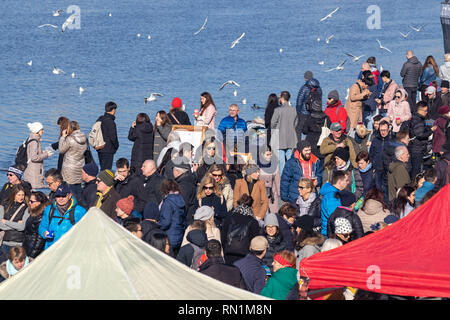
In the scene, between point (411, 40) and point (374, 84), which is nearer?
point (374, 84)

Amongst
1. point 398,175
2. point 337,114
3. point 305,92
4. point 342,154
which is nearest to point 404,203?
point 398,175

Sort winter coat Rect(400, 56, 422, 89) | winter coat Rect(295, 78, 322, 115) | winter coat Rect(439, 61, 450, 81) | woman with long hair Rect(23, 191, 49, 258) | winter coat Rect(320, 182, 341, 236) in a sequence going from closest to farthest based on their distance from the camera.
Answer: woman with long hair Rect(23, 191, 49, 258) → winter coat Rect(320, 182, 341, 236) → winter coat Rect(295, 78, 322, 115) → winter coat Rect(400, 56, 422, 89) → winter coat Rect(439, 61, 450, 81)

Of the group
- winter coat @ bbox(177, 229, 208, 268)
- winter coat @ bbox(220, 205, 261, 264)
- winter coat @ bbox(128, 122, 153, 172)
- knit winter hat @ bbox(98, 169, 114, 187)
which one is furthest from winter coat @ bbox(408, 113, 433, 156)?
winter coat @ bbox(177, 229, 208, 268)

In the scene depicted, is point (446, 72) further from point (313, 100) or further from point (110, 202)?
point (110, 202)

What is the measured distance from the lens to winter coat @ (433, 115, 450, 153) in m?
16.2

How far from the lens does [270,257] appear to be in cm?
1082

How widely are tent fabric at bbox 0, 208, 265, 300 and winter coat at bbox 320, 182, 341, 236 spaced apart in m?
4.29

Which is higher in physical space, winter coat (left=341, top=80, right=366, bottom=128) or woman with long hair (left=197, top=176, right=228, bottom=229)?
winter coat (left=341, top=80, right=366, bottom=128)

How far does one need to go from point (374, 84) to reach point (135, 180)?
913 centimetres

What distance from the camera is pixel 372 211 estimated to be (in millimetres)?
11578

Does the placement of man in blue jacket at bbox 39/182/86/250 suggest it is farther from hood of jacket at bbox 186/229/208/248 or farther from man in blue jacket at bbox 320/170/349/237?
man in blue jacket at bbox 320/170/349/237

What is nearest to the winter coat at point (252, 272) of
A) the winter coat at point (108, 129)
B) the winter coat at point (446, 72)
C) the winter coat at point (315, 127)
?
the winter coat at point (315, 127)
